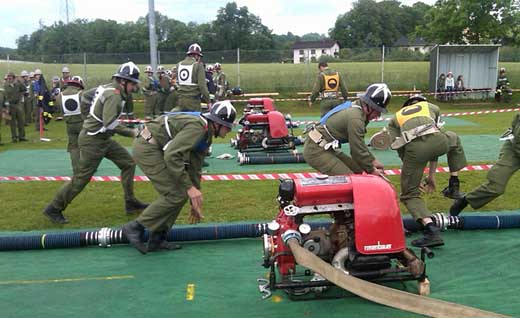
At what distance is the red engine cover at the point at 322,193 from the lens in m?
4.49

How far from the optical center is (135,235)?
238 inches

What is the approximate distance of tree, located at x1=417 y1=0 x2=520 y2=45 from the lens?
98.3 ft

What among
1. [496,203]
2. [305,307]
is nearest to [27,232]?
[305,307]

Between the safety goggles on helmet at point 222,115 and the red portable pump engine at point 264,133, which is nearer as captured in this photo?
the safety goggles on helmet at point 222,115

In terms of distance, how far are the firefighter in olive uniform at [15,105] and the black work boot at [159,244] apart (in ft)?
38.3

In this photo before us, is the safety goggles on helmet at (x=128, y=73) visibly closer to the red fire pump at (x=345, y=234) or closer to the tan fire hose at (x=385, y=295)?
the red fire pump at (x=345, y=234)

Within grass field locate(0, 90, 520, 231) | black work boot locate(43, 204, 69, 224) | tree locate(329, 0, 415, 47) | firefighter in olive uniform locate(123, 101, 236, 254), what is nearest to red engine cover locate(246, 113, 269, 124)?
grass field locate(0, 90, 520, 231)

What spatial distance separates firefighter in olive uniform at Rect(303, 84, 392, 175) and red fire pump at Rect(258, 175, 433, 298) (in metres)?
1.16

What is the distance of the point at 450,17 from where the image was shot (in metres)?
31.0

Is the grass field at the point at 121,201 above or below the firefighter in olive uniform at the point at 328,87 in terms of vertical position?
below

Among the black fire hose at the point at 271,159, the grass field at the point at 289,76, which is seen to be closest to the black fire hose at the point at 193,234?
the black fire hose at the point at 271,159

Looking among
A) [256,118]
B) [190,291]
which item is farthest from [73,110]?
[190,291]

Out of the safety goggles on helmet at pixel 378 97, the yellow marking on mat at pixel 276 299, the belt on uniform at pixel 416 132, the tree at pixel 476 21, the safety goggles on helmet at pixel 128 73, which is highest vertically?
the tree at pixel 476 21

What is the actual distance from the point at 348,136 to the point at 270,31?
78422mm
